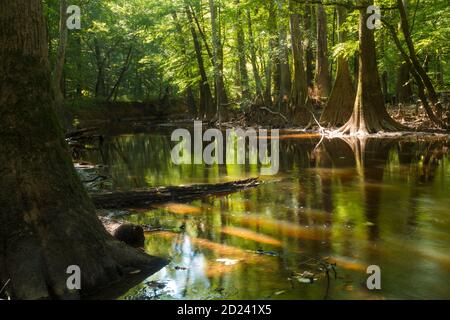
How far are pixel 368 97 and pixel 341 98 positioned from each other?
9.49 ft

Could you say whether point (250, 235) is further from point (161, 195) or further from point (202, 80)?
point (202, 80)

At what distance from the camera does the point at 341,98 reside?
20.7 metres

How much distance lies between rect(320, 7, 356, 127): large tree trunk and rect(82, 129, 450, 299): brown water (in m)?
8.62

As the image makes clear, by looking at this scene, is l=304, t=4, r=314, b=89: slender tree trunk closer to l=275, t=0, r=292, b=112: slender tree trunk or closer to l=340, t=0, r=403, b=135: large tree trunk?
l=275, t=0, r=292, b=112: slender tree trunk

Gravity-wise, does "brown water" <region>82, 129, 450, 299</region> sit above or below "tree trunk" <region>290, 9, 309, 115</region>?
below

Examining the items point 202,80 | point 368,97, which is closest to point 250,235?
point 368,97

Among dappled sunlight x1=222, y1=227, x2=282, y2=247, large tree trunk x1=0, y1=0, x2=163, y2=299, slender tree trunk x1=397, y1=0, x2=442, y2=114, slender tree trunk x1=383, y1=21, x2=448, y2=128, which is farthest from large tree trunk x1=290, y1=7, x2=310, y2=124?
large tree trunk x1=0, y1=0, x2=163, y2=299

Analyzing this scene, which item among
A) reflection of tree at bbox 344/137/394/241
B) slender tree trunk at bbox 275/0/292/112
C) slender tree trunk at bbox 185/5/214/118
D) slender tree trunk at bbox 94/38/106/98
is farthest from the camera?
slender tree trunk at bbox 94/38/106/98

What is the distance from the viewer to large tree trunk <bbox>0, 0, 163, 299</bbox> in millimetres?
4465

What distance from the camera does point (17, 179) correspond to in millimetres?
4668

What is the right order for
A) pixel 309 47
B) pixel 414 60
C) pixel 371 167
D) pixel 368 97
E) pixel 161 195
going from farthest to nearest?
pixel 309 47 → pixel 368 97 → pixel 414 60 → pixel 371 167 → pixel 161 195

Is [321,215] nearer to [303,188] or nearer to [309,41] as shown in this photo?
[303,188]

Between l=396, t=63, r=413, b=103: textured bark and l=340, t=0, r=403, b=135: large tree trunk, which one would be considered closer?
l=340, t=0, r=403, b=135: large tree trunk
